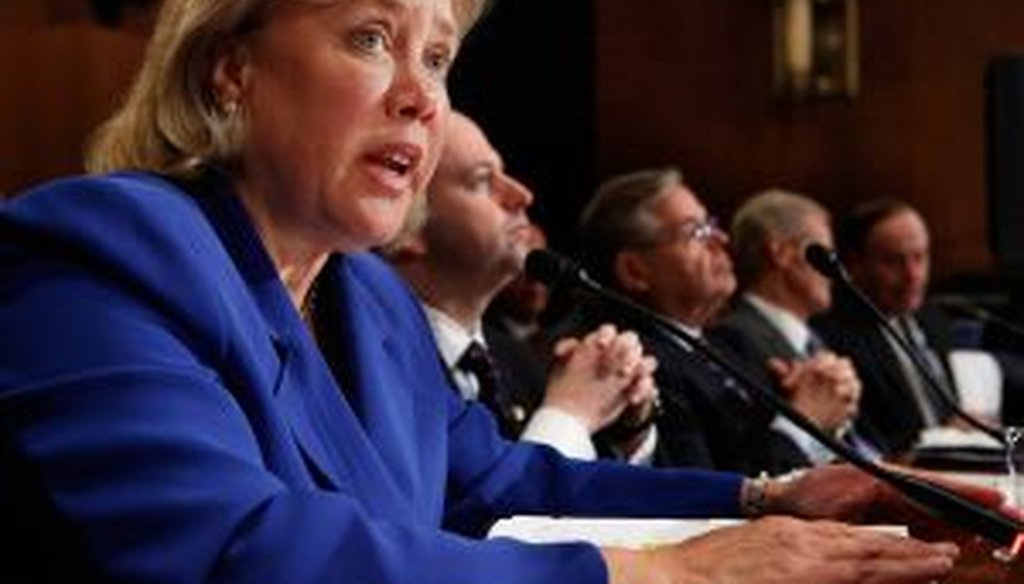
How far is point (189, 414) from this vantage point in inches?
39.5

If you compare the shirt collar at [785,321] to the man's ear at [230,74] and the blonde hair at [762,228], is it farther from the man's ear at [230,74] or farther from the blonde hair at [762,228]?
the man's ear at [230,74]

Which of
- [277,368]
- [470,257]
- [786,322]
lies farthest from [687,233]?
[277,368]

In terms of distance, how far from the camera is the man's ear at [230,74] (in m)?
1.32

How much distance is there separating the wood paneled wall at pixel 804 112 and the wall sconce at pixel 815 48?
0.08m

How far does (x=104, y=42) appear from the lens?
466 cm

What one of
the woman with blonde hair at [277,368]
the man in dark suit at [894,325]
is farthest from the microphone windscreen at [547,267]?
the man in dark suit at [894,325]

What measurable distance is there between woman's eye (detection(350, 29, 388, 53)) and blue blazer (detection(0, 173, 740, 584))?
162 millimetres

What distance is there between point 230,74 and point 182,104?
0.06m

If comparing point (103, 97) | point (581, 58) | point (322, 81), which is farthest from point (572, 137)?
point (322, 81)

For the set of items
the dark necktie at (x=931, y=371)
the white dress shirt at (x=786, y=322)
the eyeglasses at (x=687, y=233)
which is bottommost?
the dark necktie at (x=931, y=371)

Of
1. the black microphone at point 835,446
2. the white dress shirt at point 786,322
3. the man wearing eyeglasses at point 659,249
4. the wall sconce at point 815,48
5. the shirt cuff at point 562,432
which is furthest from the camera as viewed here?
the wall sconce at point 815,48

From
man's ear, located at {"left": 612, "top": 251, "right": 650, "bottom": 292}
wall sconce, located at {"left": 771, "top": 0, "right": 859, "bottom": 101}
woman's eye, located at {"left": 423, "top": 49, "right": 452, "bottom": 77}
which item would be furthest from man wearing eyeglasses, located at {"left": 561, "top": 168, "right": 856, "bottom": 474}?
wall sconce, located at {"left": 771, "top": 0, "right": 859, "bottom": 101}

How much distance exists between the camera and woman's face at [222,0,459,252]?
128 centimetres

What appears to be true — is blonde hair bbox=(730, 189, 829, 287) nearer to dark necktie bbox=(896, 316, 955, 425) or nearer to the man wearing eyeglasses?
dark necktie bbox=(896, 316, 955, 425)
